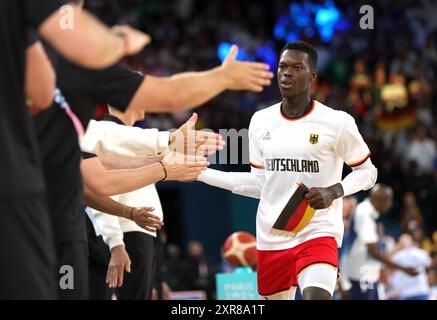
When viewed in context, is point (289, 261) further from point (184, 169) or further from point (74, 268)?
point (74, 268)

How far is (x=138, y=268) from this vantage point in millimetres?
8305

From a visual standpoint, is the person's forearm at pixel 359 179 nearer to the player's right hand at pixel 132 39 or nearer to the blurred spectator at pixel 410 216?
the player's right hand at pixel 132 39

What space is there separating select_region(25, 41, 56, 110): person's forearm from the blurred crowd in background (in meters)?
13.8

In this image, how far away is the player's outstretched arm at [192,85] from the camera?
5.06 meters

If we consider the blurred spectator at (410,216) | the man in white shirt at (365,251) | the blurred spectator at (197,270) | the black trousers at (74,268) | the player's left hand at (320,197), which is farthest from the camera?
the blurred spectator at (410,216)

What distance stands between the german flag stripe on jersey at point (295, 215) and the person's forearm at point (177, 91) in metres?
2.38

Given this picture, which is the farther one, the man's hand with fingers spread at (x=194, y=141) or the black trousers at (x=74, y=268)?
the man's hand with fingers spread at (x=194, y=141)

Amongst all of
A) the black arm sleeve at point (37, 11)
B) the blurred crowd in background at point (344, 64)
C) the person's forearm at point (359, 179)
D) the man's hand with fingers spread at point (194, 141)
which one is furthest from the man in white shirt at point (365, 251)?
the black arm sleeve at point (37, 11)

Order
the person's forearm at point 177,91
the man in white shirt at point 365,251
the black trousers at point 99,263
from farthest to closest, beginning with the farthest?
the man in white shirt at point 365,251, the black trousers at point 99,263, the person's forearm at point 177,91

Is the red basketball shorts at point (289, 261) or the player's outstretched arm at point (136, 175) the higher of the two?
the player's outstretched arm at point (136, 175)

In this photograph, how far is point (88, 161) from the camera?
268 inches

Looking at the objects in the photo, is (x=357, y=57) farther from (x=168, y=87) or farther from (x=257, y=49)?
(x=168, y=87)
